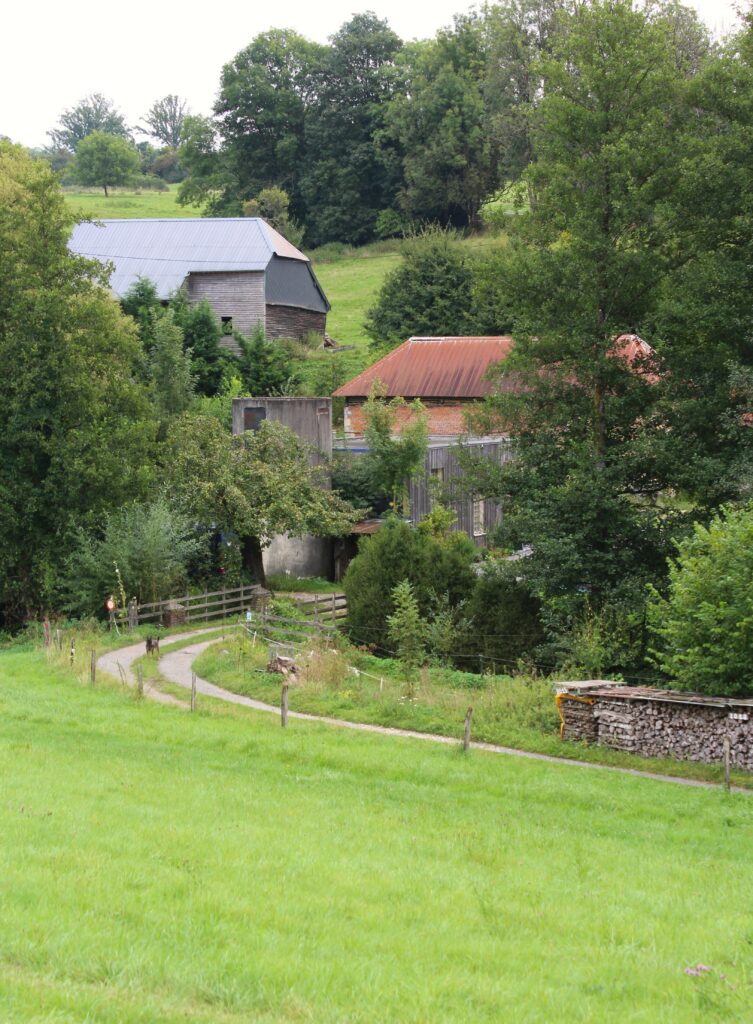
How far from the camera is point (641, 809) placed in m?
15.8

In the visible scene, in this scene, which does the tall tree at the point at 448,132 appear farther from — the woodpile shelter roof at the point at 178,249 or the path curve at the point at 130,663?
the path curve at the point at 130,663

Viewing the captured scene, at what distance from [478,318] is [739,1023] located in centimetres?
6042

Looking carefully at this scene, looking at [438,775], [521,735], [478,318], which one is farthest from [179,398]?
[438,775]

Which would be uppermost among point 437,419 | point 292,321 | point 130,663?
point 292,321

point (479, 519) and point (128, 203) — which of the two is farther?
point (128, 203)

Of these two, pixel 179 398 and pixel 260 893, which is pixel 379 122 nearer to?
pixel 179 398

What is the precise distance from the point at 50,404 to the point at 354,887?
3026 centimetres

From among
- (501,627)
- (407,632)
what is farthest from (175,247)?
(407,632)

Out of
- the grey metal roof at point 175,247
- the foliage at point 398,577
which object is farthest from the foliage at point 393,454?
the grey metal roof at point 175,247

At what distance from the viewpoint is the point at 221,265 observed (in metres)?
64.8

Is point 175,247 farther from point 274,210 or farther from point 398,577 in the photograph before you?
point 398,577

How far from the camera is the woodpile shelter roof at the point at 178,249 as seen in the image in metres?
64.4

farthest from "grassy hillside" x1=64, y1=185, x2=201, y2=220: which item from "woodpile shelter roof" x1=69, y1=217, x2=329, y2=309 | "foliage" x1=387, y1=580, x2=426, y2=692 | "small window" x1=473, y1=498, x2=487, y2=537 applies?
"foliage" x1=387, y1=580, x2=426, y2=692

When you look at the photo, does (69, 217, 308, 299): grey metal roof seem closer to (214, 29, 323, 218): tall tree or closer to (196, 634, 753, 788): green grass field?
(214, 29, 323, 218): tall tree
